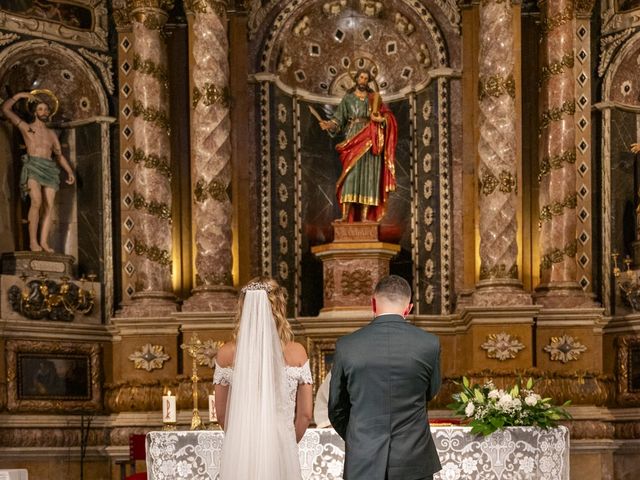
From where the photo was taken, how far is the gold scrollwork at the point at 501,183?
53.1ft

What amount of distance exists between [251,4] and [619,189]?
5502 millimetres


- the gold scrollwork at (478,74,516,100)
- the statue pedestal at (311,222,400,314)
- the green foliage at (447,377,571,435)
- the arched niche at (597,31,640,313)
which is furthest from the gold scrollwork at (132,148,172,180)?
the green foliage at (447,377,571,435)

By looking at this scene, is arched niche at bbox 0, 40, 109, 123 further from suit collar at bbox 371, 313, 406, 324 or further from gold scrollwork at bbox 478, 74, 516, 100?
suit collar at bbox 371, 313, 406, 324

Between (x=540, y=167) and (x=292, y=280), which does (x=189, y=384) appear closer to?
(x=292, y=280)

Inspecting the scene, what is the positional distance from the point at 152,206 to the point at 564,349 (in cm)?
549

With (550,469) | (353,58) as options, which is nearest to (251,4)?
A: (353,58)

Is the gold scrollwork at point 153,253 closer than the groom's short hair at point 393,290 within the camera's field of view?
No

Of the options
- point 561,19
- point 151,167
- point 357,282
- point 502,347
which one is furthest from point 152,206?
point 561,19

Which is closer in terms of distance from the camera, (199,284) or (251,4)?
(199,284)

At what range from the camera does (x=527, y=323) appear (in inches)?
616

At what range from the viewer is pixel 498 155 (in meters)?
16.2

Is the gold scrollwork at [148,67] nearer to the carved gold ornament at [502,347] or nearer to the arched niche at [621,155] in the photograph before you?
the carved gold ornament at [502,347]

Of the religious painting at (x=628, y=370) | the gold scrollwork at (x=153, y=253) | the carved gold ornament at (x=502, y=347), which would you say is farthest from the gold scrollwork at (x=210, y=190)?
the religious painting at (x=628, y=370)

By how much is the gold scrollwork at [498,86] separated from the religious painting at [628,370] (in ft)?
11.3
